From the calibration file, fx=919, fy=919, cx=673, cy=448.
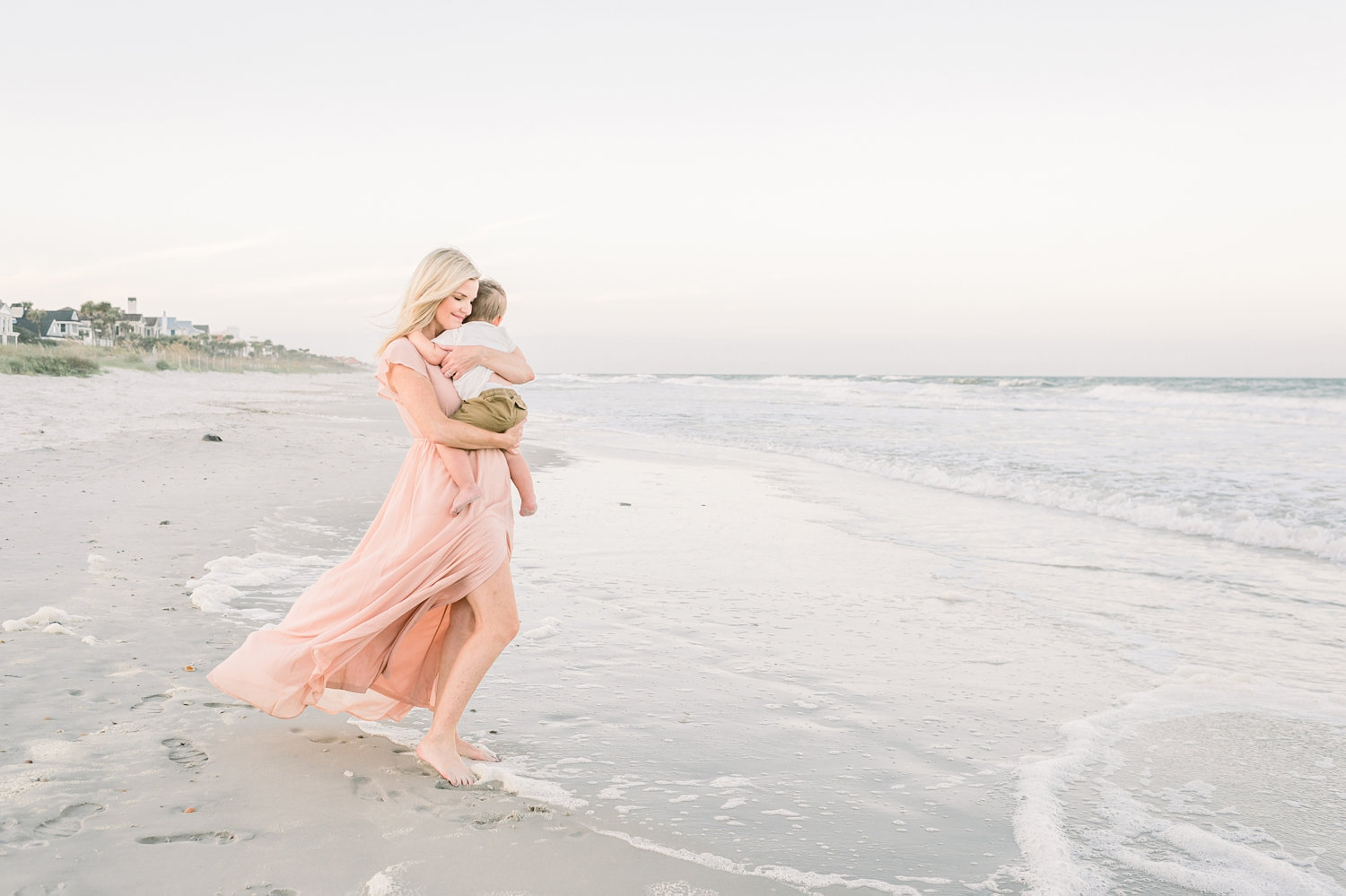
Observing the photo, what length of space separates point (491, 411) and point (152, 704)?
6.29 feet

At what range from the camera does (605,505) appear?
9836 mm

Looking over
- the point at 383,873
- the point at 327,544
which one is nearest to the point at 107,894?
the point at 383,873

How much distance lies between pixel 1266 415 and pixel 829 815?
3657cm

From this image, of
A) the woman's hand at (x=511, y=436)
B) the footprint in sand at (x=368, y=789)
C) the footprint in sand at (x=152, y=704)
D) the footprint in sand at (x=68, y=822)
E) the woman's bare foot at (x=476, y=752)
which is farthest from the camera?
the footprint in sand at (x=152, y=704)

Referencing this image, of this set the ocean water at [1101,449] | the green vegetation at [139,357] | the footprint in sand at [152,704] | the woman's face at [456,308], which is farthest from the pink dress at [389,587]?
the green vegetation at [139,357]

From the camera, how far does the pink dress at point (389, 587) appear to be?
10.6ft

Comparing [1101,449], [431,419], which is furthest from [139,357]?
[431,419]

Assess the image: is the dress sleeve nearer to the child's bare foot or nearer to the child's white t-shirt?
the child's white t-shirt

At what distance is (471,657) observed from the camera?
11.0 feet

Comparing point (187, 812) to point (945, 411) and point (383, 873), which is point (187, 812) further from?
point (945, 411)

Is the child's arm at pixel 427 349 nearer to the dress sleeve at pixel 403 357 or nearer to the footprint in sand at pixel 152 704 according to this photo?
the dress sleeve at pixel 403 357

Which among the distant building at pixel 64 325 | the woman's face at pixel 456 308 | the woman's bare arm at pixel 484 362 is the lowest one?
the woman's bare arm at pixel 484 362

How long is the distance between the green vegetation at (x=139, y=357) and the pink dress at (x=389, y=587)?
27.6m

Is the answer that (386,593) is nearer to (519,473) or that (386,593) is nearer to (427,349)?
(519,473)
